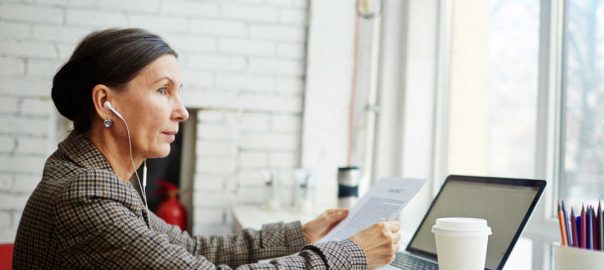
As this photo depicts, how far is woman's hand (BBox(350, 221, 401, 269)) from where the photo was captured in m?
1.23

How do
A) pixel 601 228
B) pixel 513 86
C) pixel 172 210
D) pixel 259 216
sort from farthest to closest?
1. pixel 172 210
2. pixel 259 216
3. pixel 513 86
4. pixel 601 228

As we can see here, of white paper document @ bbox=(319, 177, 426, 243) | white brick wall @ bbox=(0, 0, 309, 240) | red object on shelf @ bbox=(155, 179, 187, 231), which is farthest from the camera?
red object on shelf @ bbox=(155, 179, 187, 231)

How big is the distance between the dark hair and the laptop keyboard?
0.74 metres

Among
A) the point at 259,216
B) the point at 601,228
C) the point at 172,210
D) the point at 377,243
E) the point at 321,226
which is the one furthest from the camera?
the point at 172,210

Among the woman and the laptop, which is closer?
the woman

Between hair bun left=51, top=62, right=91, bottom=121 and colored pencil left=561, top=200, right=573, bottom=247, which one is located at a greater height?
hair bun left=51, top=62, right=91, bottom=121

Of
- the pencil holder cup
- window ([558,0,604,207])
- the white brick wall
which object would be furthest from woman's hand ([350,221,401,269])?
the white brick wall

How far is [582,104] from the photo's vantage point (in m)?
1.72

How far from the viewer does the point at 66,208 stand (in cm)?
108

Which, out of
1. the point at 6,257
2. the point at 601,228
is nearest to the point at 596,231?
the point at 601,228

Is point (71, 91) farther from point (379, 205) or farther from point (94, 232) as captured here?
point (379, 205)

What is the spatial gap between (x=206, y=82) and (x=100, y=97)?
1.57m

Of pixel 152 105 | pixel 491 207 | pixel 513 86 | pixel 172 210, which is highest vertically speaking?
pixel 513 86

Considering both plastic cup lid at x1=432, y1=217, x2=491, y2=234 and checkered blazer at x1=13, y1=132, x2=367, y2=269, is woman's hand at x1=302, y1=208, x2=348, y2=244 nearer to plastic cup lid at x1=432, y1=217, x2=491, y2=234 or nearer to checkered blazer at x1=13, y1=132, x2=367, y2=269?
checkered blazer at x1=13, y1=132, x2=367, y2=269
